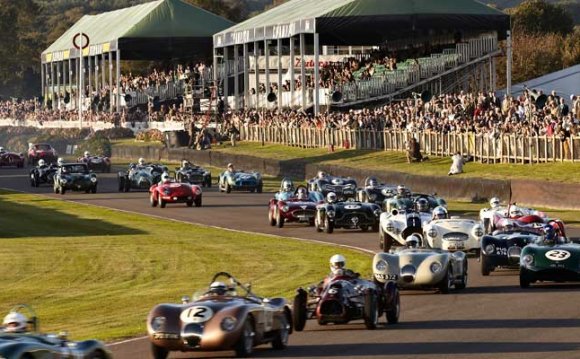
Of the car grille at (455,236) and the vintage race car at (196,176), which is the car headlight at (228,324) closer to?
the car grille at (455,236)

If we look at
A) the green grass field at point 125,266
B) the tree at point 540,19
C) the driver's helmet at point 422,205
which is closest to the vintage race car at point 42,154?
the green grass field at point 125,266

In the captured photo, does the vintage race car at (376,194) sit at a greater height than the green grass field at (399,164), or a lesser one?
lesser

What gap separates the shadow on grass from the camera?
45.4 metres

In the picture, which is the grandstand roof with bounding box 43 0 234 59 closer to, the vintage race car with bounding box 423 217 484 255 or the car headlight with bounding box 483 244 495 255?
the vintage race car with bounding box 423 217 484 255

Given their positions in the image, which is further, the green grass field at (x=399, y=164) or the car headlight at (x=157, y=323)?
the green grass field at (x=399, y=164)

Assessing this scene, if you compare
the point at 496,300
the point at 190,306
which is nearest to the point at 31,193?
the point at 496,300

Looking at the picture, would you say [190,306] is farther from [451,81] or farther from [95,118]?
[95,118]

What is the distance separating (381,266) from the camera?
26.2m

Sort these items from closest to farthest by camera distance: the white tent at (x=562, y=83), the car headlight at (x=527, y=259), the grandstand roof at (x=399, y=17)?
1. the car headlight at (x=527, y=259)
2. the white tent at (x=562, y=83)
3. the grandstand roof at (x=399, y=17)

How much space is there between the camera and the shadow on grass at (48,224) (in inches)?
1789

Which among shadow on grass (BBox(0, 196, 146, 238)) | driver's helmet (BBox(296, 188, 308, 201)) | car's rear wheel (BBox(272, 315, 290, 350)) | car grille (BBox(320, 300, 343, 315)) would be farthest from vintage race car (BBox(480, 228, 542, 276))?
shadow on grass (BBox(0, 196, 146, 238))

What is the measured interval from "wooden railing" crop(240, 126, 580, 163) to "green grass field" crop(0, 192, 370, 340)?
1333 centimetres

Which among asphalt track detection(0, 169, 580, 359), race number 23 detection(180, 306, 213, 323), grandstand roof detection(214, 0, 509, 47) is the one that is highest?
grandstand roof detection(214, 0, 509, 47)

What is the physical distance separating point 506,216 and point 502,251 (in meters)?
5.91
